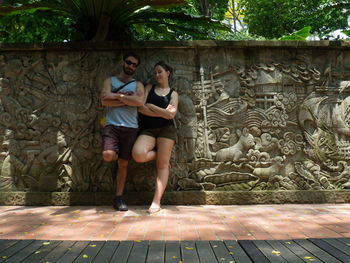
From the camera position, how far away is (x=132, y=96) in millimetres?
3957

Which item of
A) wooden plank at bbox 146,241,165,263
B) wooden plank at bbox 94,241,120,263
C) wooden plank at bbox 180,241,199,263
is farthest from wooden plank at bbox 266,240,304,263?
wooden plank at bbox 94,241,120,263

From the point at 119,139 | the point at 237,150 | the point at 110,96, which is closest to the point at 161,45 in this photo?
the point at 110,96

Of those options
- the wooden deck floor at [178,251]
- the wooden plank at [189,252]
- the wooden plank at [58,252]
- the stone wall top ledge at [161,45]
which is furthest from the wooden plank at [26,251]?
the stone wall top ledge at [161,45]

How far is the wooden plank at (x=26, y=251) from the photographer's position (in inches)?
90.3

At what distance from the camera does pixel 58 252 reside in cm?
245

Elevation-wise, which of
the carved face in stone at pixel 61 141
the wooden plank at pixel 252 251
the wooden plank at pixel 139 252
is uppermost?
the carved face in stone at pixel 61 141

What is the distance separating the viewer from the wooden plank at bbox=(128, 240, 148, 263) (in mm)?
2312

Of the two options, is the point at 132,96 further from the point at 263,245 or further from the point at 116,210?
the point at 263,245

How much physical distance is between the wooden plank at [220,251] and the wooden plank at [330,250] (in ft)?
2.73

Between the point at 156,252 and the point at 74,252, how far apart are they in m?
0.68

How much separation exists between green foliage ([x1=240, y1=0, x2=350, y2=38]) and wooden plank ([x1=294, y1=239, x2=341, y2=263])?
14.6m

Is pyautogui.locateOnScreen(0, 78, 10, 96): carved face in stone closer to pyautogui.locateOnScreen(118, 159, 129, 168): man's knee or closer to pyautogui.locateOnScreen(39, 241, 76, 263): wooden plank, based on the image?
pyautogui.locateOnScreen(118, 159, 129, 168): man's knee

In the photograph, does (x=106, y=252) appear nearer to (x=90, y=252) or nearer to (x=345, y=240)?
(x=90, y=252)

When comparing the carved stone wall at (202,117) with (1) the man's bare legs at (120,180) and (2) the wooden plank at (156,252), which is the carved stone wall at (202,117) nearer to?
(1) the man's bare legs at (120,180)
